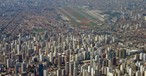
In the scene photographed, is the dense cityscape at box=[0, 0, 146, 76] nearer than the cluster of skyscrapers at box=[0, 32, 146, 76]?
No

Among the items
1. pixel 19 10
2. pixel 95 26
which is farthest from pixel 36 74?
pixel 19 10

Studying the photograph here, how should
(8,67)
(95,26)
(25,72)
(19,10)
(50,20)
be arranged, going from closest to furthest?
1. (25,72)
2. (8,67)
3. (95,26)
4. (50,20)
5. (19,10)

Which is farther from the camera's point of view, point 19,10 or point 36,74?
point 19,10

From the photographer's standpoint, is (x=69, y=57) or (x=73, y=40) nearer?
(x=69, y=57)

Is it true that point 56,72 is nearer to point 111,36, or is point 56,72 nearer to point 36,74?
point 36,74

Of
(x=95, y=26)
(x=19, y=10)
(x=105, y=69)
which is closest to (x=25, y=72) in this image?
(x=105, y=69)

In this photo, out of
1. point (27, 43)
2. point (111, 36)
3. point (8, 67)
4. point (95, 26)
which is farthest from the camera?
point (95, 26)

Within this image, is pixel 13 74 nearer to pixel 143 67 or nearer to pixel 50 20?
pixel 143 67

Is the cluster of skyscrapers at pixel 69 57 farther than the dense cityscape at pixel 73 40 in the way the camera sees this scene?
No
